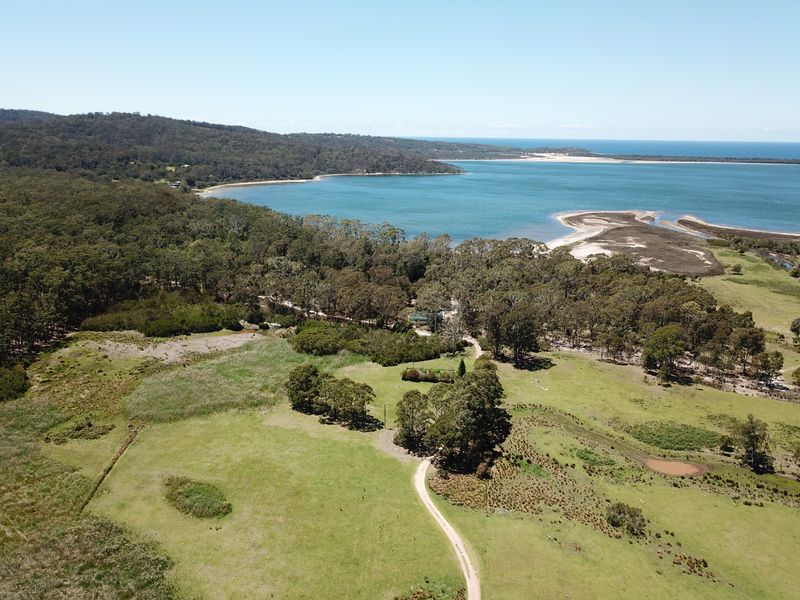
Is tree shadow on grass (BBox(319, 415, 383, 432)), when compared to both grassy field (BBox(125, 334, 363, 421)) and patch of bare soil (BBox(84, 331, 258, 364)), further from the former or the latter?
patch of bare soil (BBox(84, 331, 258, 364))

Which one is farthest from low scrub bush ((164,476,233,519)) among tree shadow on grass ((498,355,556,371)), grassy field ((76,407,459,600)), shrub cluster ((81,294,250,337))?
tree shadow on grass ((498,355,556,371))

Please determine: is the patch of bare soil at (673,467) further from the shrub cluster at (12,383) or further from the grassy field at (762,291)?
the shrub cluster at (12,383)

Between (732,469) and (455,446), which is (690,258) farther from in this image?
(455,446)

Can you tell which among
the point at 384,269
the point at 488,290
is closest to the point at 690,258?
the point at 488,290

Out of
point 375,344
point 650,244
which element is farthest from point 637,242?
point 375,344

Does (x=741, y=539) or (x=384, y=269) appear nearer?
(x=741, y=539)

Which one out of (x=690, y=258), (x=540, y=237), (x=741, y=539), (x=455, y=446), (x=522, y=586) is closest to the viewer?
(x=522, y=586)

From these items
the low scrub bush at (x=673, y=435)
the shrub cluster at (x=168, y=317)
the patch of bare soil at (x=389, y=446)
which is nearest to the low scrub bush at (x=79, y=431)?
the patch of bare soil at (x=389, y=446)
